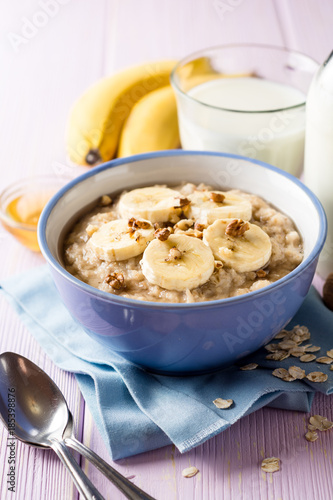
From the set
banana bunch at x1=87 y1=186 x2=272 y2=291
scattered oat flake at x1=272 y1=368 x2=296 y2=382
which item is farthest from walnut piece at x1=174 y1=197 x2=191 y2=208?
scattered oat flake at x1=272 y1=368 x2=296 y2=382

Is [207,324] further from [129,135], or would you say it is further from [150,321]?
[129,135]

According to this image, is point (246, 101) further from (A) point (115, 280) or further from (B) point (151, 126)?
(A) point (115, 280)

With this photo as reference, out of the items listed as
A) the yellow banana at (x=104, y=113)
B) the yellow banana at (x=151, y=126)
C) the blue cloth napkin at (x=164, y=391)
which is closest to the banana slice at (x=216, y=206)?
the blue cloth napkin at (x=164, y=391)

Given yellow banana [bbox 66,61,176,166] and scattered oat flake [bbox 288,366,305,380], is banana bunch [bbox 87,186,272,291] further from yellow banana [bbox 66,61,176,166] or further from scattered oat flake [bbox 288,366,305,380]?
yellow banana [bbox 66,61,176,166]

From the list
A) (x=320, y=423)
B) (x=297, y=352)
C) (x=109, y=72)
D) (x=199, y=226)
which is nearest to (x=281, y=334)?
(x=297, y=352)

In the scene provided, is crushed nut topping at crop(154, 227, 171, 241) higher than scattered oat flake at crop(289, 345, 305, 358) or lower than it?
higher

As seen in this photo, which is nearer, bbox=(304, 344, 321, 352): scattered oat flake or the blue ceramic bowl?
the blue ceramic bowl

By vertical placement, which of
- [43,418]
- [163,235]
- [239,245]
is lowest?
[43,418]
